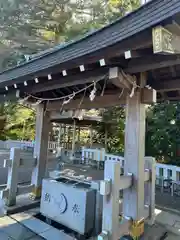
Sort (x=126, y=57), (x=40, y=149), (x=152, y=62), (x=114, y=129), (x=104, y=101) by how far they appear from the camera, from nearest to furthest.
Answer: (x=126, y=57) < (x=152, y=62) < (x=104, y=101) < (x=40, y=149) < (x=114, y=129)

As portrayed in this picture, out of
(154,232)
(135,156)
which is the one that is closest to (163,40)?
(135,156)

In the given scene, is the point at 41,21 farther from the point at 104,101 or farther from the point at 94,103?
the point at 104,101

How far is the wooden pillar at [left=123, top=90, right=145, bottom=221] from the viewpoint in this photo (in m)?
2.63

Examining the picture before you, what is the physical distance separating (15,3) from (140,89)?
1094 cm

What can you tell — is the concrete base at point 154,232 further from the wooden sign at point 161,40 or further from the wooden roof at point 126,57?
the wooden sign at point 161,40

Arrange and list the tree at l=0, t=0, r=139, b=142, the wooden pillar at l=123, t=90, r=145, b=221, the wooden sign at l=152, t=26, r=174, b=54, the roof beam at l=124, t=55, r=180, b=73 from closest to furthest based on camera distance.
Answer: the wooden sign at l=152, t=26, r=174, b=54, the roof beam at l=124, t=55, r=180, b=73, the wooden pillar at l=123, t=90, r=145, b=221, the tree at l=0, t=0, r=139, b=142

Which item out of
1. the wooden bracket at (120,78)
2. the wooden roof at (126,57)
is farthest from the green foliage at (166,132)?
the wooden bracket at (120,78)

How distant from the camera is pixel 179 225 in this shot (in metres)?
3.18

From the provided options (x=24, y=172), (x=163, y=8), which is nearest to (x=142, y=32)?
(x=163, y=8)

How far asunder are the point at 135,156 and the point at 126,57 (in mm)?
1364

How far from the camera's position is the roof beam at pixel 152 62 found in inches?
83.0

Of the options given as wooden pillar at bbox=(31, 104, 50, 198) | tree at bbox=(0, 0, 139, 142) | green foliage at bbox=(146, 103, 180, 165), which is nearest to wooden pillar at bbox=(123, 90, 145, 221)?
wooden pillar at bbox=(31, 104, 50, 198)

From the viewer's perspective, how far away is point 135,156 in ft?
8.71

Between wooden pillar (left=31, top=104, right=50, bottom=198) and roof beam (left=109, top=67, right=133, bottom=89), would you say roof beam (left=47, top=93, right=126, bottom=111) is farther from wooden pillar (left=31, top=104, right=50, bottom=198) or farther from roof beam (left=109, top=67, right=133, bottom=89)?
roof beam (left=109, top=67, right=133, bottom=89)
